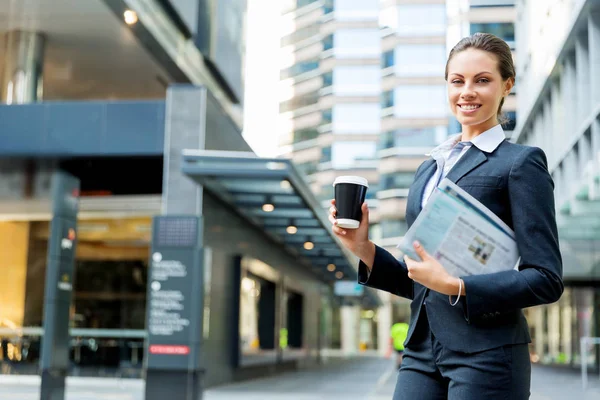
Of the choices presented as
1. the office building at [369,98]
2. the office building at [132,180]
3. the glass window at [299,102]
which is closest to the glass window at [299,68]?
the office building at [369,98]

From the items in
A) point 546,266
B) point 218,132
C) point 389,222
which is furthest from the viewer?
point 389,222

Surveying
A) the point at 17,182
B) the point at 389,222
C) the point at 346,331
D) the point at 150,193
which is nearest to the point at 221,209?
the point at 150,193

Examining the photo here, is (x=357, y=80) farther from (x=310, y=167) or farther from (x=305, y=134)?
(x=310, y=167)

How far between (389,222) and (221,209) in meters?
45.5

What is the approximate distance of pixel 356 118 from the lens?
2625 inches

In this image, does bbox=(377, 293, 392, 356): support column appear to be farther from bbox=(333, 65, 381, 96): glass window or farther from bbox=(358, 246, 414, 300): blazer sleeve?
bbox=(358, 246, 414, 300): blazer sleeve

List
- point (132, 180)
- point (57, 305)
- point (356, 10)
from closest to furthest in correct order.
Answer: point (57, 305)
point (132, 180)
point (356, 10)

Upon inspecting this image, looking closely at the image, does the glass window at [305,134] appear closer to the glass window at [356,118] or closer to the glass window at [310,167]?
the glass window at [310,167]

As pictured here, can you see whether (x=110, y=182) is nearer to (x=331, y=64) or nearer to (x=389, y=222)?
(x=389, y=222)

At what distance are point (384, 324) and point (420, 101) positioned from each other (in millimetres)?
16881

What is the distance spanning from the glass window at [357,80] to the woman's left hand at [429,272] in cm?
6347

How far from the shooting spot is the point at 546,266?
6.98ft

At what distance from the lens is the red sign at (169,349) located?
45.8ft

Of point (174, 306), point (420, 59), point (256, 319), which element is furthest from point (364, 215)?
point (420, 59)
